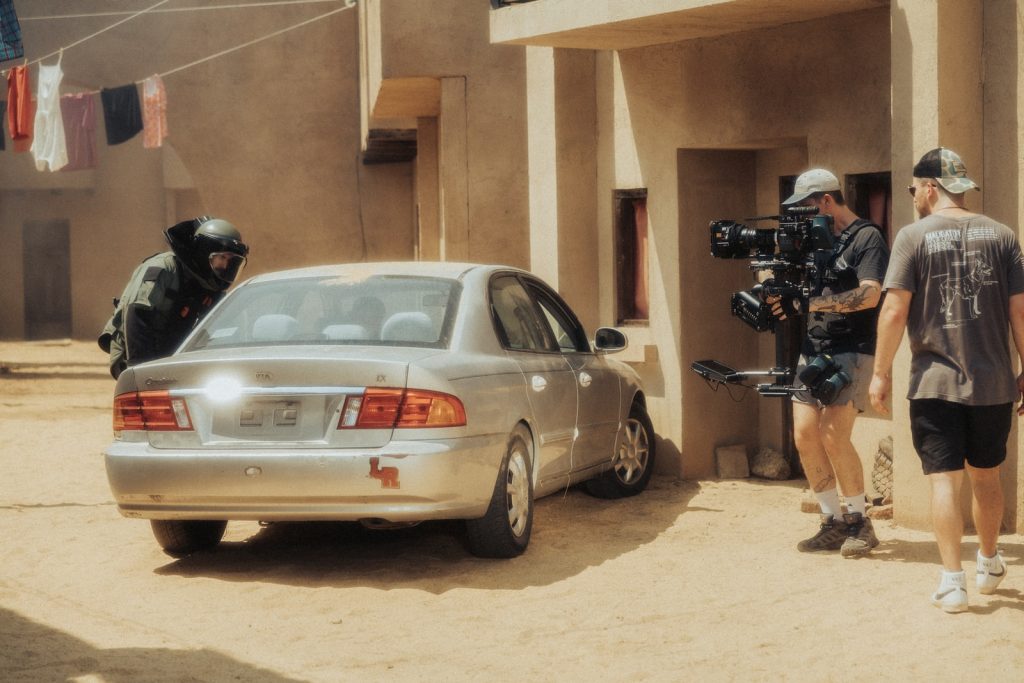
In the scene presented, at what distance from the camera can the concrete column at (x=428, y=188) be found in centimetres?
1795

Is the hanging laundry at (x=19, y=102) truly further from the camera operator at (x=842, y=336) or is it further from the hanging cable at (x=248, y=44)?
the camera operator at (x=842, y=336)

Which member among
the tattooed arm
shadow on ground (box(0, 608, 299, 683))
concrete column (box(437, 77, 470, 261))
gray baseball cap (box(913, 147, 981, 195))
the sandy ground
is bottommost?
the sandy ground

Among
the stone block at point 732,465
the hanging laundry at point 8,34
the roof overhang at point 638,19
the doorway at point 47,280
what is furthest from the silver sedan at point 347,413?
the doorway at point 47,280

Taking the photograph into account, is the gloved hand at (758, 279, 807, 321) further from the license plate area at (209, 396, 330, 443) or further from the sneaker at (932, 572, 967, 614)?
the license plate area at (209, 396, 330, 443)

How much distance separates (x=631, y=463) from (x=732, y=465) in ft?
3.87

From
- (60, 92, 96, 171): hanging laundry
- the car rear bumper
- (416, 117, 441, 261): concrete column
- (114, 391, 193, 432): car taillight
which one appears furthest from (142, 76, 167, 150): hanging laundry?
the car rear bumper

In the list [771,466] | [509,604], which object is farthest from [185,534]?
[771,466]

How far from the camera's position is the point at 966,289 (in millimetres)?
6254

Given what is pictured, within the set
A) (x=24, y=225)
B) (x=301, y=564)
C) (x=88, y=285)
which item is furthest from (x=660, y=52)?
(x=24, y=225)

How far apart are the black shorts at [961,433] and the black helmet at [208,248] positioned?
13.6ft

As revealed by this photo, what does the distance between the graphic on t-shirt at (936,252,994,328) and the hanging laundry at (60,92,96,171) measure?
18.8 m

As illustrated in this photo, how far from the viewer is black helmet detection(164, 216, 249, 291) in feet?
28.9

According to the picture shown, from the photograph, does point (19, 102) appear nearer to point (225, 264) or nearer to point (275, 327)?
point (225, 264)

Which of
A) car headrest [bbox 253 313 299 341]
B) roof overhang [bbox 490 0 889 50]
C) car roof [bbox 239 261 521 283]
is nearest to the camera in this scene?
car headrest [bbox 253 313 299 341]
